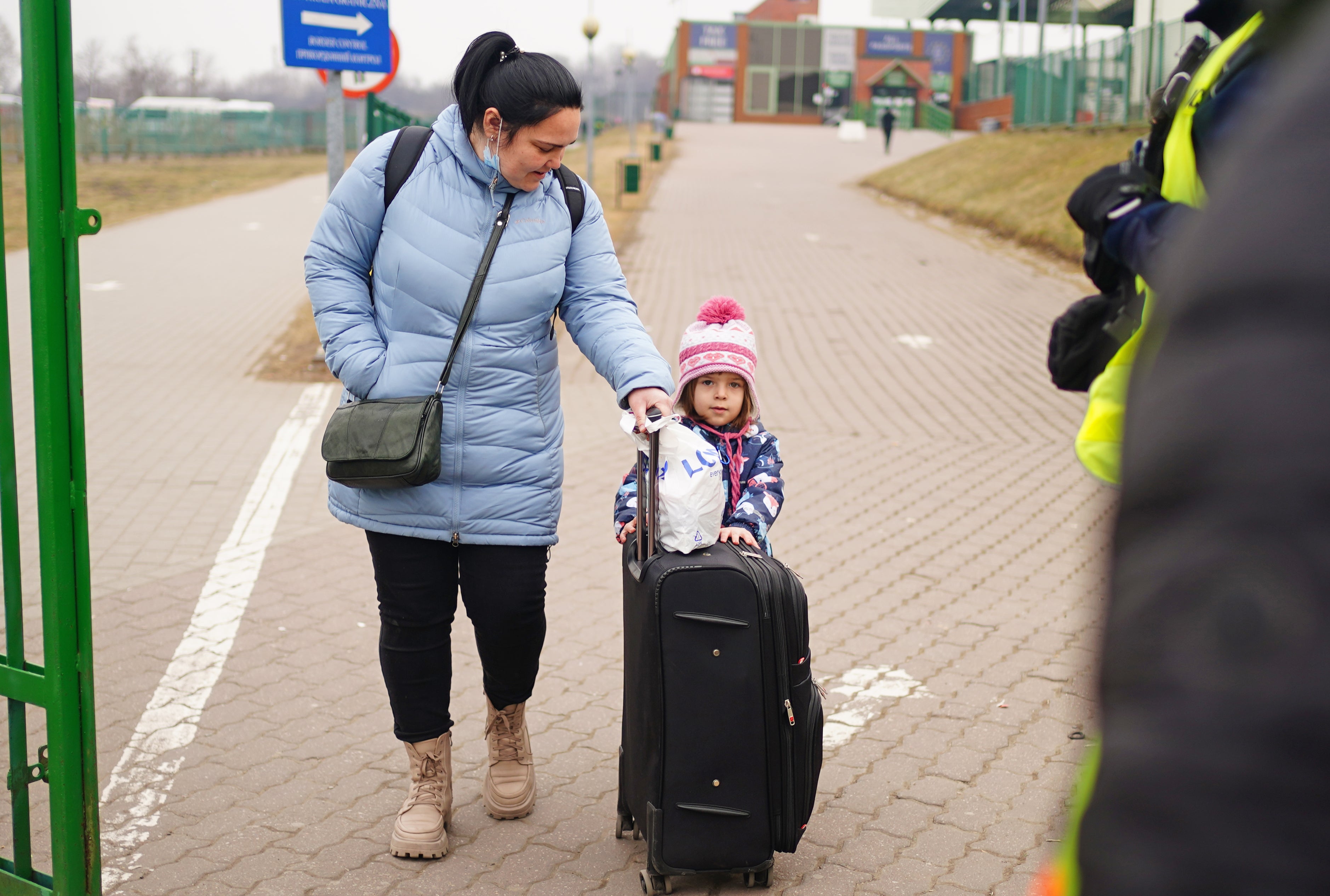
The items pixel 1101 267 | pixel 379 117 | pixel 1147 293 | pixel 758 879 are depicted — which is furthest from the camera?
pixel 379 117

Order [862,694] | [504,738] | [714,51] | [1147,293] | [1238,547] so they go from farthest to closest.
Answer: [714,51], [862,694], [504,738], [1147,293], [1238,547]

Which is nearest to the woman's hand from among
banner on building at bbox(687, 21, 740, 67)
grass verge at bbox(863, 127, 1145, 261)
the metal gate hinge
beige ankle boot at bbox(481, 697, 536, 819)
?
beige ankle boot at bbox(481, 697, 536, 819)

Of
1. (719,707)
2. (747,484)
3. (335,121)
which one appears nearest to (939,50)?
(335,121)

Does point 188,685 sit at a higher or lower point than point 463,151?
lower

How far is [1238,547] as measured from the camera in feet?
1.65

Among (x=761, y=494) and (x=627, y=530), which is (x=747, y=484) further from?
(x=627, y=530)

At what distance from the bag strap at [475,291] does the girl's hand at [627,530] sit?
58 cm

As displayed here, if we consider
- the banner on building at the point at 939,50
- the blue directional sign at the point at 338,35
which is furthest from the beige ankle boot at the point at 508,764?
the banner on building at the point at 939,50

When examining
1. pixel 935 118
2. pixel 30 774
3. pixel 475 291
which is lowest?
pixel 30 774

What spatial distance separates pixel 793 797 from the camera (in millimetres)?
3086

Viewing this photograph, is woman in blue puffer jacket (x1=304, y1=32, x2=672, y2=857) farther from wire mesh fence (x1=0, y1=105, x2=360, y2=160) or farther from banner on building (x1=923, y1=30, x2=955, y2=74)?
banner on building (x1=923, y1=30, x2=955, y2=74)

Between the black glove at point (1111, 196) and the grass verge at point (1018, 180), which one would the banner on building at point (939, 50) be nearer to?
the grass verge at point (1018, 180)

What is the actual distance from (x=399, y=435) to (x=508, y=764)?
1057 mm

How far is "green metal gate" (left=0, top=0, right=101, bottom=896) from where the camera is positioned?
8.00 feet
